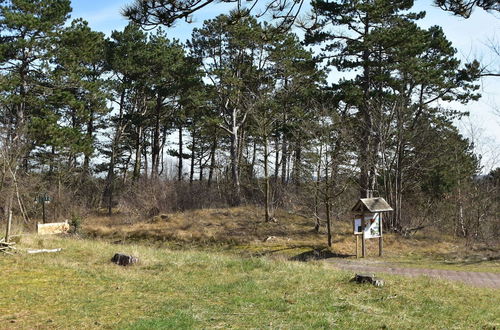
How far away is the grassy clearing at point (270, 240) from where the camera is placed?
1717cm

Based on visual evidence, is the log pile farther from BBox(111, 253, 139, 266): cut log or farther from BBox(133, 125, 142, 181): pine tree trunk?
BBox(133, 125, 142, 181): pine tree trunk

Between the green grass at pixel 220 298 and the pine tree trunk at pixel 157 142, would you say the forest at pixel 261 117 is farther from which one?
the green grass at pixel 220 298

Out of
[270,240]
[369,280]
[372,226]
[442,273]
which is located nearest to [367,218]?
[372,226]

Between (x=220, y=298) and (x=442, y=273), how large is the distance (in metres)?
7.80

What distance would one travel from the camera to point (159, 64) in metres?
33.2

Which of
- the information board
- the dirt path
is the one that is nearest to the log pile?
the dirt path

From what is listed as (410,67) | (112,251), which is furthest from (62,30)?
(410,67)

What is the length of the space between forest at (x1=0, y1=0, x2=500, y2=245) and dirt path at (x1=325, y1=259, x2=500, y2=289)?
14.9 ft

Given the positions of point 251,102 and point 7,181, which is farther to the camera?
point 251,102

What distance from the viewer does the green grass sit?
22.1ft

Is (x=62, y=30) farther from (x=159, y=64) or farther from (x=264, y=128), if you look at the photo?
(x=264, y=128)

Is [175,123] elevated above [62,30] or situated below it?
below

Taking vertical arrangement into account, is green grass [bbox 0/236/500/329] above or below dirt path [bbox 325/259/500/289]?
above

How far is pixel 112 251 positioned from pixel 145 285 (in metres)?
5.51
